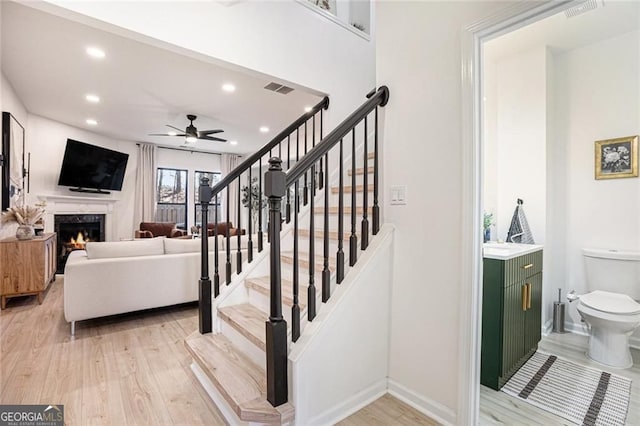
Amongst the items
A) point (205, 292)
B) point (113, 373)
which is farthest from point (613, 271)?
point (113, 373)

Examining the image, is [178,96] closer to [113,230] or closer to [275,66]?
[275,66]

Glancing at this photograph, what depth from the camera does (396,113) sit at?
6.36 ft

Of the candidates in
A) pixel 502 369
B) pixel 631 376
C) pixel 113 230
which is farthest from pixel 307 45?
pixel 113 230

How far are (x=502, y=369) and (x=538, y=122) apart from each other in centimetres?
232

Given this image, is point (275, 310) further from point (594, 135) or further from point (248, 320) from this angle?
point (594, 135)

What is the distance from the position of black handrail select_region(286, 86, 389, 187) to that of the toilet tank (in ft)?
8.13

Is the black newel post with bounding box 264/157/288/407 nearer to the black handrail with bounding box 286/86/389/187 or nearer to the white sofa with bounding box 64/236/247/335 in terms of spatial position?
the black handrail with bounding box 286/86/389/187

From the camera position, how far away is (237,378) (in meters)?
1.69

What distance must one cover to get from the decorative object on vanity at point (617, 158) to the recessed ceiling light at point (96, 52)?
16.3 feet

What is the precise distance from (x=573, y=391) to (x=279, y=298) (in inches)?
81.2

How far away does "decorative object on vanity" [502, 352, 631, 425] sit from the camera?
1.75 m

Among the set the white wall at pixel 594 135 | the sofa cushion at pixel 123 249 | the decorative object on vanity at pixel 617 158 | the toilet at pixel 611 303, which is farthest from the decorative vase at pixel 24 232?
the decorative object on vanity at pixel 617 158

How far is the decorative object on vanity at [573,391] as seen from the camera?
1.75 m

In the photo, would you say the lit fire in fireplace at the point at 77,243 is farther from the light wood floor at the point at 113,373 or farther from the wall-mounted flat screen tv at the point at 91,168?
the light wood floor at the point at 113,373
